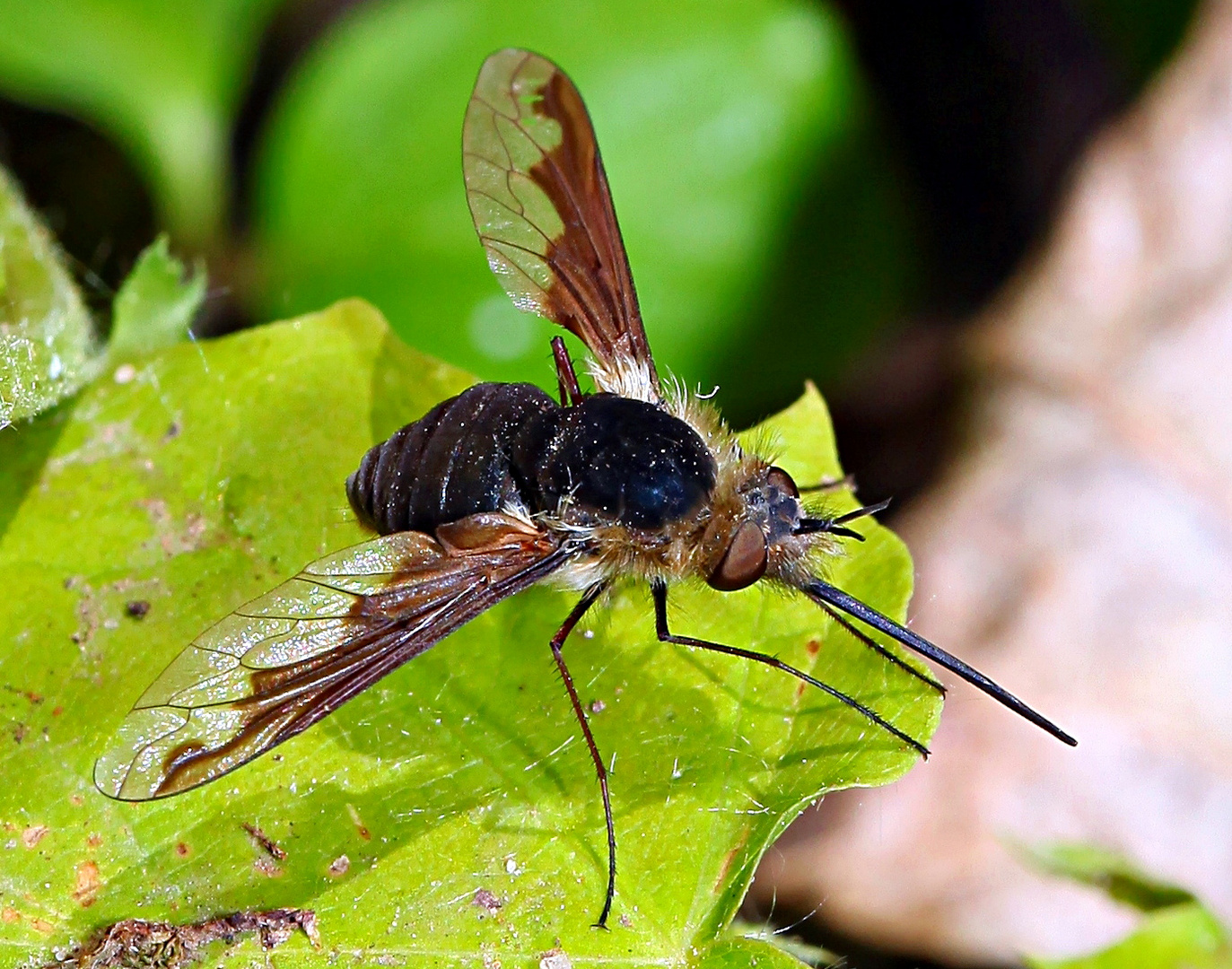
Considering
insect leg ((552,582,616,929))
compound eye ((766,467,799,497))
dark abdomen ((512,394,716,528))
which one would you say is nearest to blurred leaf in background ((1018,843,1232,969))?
insect leg ((552,582,616,929))

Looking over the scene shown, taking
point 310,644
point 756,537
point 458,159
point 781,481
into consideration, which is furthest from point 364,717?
point 458,159

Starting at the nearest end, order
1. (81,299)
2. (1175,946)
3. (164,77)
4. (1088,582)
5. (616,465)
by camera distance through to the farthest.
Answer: (616,465)
(1175,946)
(81,299)
(1088,582)
(164,77)

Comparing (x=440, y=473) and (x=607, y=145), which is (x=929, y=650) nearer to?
(x=440, y=473)

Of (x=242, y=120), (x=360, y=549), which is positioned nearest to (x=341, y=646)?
(x=360, y=549)

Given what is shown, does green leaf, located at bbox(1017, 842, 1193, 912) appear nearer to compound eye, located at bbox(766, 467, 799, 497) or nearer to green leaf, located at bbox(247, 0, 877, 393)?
compound eye, located at bbox(766, 467, 799, 497)

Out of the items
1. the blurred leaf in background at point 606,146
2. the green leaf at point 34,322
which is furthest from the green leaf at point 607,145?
the green leaf at point 34,322

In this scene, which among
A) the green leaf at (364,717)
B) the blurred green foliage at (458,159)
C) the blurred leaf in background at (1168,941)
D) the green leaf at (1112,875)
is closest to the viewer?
the green leaf at (364,717)

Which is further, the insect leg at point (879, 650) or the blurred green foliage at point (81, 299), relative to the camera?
the blurred green foliage at point (81, 299)

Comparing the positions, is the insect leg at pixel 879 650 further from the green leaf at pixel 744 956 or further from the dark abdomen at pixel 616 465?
the green leaf at pixel 744 956
